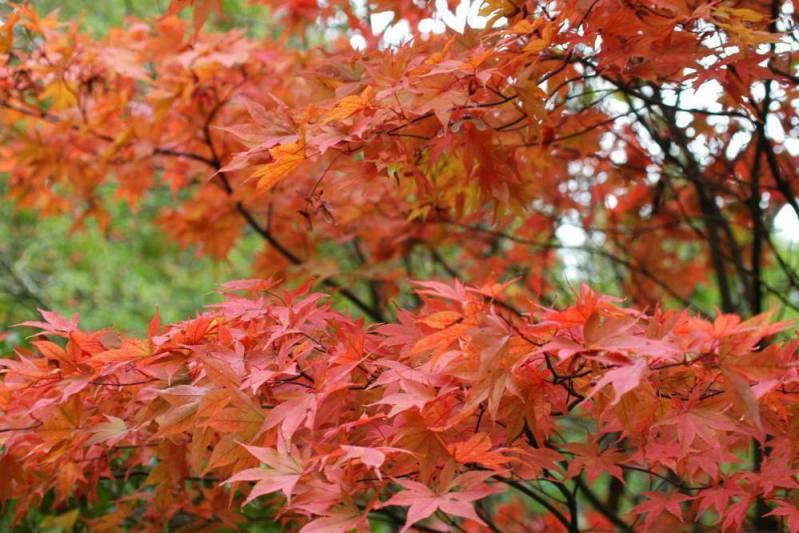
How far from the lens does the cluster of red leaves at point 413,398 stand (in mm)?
1097

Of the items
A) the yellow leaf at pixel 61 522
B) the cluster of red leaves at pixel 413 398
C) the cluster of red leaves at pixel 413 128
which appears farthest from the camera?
the yellow leaf at pixel 61 522

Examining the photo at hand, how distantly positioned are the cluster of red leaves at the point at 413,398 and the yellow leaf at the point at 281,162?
0.21 meters

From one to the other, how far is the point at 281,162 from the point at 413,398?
1.53ft

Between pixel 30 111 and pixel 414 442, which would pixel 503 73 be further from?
pixel 30 111

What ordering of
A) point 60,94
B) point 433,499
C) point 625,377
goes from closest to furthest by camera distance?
1. point 625,377
2. point 433,499
3. point 60,94

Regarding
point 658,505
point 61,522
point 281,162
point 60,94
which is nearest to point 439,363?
point 281,162

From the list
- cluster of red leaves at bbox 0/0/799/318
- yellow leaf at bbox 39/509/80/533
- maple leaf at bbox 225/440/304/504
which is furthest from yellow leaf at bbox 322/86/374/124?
yellow leaf at bbox 39/509/80/533

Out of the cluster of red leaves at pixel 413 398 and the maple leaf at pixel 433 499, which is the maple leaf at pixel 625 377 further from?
the maple leaf at pixel 433 499

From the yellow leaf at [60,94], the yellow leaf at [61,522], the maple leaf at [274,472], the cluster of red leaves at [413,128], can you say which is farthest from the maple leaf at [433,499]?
the yellow leaf at [60,94]

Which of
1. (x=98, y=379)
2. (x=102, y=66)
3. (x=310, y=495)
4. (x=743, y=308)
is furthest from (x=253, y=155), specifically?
(x=743, y=308)

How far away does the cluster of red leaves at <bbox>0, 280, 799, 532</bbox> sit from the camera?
1.10 metres

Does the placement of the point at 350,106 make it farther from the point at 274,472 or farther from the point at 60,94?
the point at 60,94

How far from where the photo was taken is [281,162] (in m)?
1.36

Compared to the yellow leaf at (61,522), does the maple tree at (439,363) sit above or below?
above
